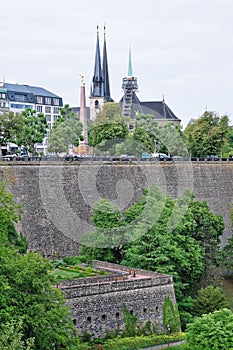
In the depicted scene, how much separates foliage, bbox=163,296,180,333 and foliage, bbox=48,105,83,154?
36.1 meters

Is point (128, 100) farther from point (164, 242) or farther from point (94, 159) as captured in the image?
point (164, 242)

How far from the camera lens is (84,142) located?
6444 centimetres

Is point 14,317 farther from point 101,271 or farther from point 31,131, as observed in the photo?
point 31,131

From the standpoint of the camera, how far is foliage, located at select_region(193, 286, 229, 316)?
Result: 35688mm

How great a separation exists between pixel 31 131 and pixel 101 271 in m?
30.4

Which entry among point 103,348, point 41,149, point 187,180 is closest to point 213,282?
point 103,348

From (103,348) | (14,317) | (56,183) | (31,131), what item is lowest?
(103,348)

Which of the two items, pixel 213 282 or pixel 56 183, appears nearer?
pixel 213 282

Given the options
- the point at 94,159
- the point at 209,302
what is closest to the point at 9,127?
the point at 94,159

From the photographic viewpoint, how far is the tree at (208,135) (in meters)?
75.7

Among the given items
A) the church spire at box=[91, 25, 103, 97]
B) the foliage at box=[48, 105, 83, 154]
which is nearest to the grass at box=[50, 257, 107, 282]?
the foliage at box=[48, 105, 83, 154]

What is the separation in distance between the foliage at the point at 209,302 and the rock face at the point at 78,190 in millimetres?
10177

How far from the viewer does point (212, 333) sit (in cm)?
2886

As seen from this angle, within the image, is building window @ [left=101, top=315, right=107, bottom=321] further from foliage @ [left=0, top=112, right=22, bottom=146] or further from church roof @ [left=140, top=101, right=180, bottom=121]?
church roof @ [left=140, top=101, right=180, bottom=121]
